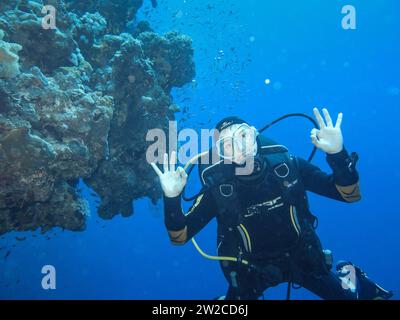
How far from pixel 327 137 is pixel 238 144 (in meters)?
1.35

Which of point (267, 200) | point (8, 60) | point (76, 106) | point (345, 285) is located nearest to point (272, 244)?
point (267, 200)

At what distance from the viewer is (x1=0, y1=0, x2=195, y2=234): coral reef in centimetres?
514

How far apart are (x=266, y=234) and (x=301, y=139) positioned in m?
59.8

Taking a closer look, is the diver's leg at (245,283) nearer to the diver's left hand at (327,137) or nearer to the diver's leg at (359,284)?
the diver's leg at (359,284)

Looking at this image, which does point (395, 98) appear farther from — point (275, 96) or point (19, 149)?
point (19, 149)

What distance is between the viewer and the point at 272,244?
194 inches

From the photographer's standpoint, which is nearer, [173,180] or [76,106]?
[173,180]

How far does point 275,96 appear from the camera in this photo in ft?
200

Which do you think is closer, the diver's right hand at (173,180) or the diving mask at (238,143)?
the diver's right hand at (173,180)

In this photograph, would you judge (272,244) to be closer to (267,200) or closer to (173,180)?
(267,200)

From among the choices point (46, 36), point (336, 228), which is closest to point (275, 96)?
point (336, 228)

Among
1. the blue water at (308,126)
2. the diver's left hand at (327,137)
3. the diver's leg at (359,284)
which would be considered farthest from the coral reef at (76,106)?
the blue water at (308,126)

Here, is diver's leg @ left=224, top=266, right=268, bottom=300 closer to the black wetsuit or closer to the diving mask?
the black wetsuit

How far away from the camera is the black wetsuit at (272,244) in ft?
16.1
